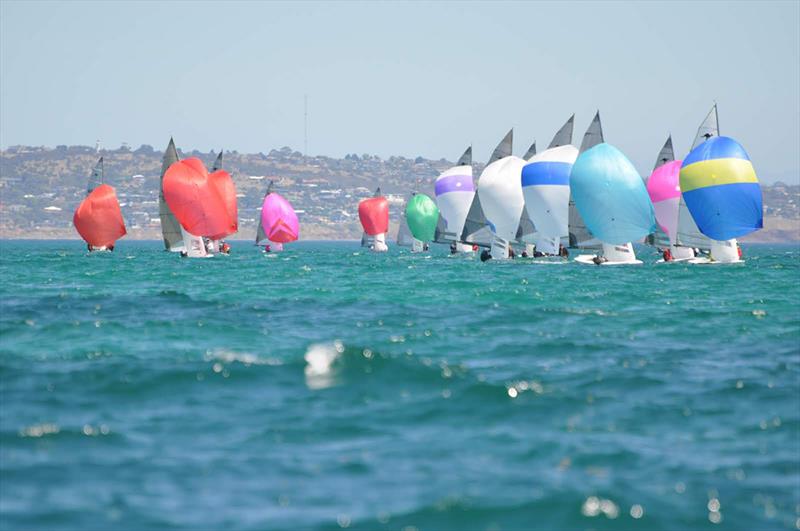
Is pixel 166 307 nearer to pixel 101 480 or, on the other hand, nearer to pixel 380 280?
pixel 380 280

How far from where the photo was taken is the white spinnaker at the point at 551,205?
7044 centimetres

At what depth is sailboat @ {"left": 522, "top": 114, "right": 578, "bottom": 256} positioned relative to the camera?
70.5 m

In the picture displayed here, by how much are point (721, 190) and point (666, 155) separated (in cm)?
1541

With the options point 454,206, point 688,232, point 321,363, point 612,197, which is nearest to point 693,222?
point 688,232

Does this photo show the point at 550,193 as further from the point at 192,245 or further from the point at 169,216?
the point at 169,216

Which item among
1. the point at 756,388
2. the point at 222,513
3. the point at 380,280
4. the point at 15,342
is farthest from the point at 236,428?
the point at 380,280

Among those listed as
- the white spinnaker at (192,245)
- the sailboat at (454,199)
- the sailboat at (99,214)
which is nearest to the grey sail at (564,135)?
the sailboat at (454,199)

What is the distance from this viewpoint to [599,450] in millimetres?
14266

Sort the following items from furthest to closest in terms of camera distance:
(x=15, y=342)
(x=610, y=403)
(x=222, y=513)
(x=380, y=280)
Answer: (x=380, y=280), (x=15, y=342), (x=610, y=403), (x=222, y=513)

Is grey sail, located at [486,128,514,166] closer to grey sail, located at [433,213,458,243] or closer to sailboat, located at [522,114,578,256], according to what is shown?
sailboat, located at [522,114,578,256]

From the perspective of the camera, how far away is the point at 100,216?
93.6 meters

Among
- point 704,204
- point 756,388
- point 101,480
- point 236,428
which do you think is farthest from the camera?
point 704,204

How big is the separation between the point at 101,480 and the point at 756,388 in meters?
10.6

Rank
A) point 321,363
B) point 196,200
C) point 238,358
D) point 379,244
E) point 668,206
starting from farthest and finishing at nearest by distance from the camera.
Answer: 1. point 379,244
2. point 196,200
3. point 668,206
4. point 238,358
5. point 321,363
